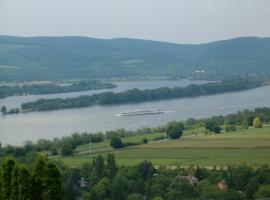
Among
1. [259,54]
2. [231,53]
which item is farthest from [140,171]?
[231,53]

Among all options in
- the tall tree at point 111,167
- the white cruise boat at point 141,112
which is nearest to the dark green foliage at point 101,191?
the tall tree at point 111,167

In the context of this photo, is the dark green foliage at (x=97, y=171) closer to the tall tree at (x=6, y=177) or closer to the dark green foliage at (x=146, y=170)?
the dark green foliage at (x=146, y=170)

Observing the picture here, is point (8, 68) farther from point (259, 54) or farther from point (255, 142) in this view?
point (255, 142)

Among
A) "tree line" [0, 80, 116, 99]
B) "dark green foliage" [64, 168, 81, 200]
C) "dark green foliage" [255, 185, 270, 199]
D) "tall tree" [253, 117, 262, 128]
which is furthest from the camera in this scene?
"tree line" [0, 80, 116, 99]

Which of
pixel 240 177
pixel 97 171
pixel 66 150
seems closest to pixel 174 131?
pixel 66 150

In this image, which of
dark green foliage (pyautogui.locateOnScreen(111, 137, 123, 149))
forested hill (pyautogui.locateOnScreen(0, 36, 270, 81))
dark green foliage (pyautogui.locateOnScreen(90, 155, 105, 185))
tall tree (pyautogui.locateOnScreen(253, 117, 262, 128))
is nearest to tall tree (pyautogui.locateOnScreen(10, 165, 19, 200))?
dark green foliage (pyautogui.locateOnScreen(90, 155, 105, 185))

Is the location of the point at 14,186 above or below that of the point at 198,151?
above

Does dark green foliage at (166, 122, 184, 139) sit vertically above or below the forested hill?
below

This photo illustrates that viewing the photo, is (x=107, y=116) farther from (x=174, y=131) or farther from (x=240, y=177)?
(x=240, y=177)

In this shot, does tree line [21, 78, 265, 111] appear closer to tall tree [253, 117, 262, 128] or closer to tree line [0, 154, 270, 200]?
tall tree [253, 117, 262, 128]
